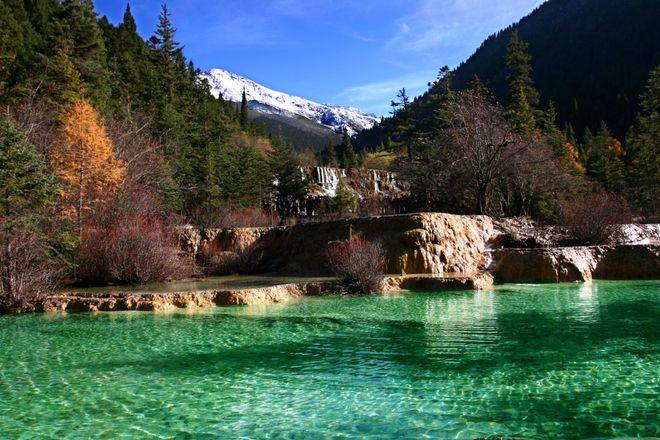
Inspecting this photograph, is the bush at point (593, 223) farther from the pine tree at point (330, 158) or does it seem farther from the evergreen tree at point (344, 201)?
the pine tree at point (330, 158)

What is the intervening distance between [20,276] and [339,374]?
9761 mm

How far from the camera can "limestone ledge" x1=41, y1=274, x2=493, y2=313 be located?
12578 mm

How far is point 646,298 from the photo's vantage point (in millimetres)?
12516

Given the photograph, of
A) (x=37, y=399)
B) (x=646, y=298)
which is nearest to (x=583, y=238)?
(x=646, y=298)

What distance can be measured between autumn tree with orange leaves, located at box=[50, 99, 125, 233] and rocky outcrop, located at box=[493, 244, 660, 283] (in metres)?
15.5

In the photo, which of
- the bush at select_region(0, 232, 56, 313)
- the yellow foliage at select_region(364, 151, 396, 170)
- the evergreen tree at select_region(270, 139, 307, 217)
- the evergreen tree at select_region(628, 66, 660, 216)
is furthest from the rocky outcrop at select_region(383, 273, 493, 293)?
the yellow foliage at select_region(364, 151, 396, 170)

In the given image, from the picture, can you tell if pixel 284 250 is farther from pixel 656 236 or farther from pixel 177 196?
pixel 656 236

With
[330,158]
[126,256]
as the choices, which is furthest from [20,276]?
[330,158]

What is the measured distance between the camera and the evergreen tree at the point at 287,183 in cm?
4316

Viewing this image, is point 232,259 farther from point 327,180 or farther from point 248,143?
point 248,143

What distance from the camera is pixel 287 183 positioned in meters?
43.0

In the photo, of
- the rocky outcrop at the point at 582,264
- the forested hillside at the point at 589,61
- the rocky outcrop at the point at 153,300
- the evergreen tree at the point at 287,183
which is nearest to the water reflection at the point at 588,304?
the rocky outcrop at the point at 582,264

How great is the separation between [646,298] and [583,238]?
8626 mm

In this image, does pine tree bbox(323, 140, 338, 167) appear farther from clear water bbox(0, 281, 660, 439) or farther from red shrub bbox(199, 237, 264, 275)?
clear water bbox(0, 281, 660, 439)
